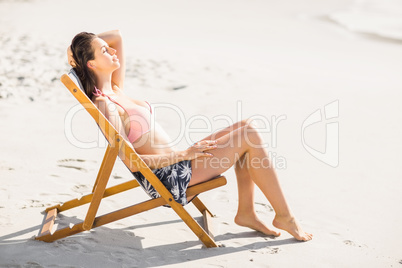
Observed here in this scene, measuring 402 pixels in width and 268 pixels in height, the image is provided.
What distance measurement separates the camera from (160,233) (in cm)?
389

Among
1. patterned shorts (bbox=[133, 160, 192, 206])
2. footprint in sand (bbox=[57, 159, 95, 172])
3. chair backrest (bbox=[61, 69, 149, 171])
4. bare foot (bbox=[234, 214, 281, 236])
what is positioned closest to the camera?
chair backrest (bbox=[61, 69, 149, 171])

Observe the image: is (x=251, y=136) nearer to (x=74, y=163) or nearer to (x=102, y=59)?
(x=102, y=59)

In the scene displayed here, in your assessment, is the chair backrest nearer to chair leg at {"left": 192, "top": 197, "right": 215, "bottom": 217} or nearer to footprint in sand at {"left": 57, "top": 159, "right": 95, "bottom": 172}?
chair leg at {"left": 192, "top": 197, "right": 215, "bottom": 217}

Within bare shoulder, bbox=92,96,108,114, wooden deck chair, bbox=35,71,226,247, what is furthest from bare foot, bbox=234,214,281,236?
bare shoulder, bbox=92,96,108,114

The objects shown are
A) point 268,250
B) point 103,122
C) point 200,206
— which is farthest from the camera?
point 200,206

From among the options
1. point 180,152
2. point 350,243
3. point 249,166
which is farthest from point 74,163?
point 350,243

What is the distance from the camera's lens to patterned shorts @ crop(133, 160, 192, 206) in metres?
3.56

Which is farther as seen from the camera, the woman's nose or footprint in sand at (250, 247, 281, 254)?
the woman's nose

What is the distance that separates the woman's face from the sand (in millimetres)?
1066

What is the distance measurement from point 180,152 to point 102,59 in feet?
2.62

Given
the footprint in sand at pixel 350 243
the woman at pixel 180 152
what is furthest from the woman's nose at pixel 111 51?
the footprint in sand at pixel 350 243

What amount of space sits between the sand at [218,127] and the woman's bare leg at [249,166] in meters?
0.16

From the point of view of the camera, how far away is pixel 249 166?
3730 millimetres

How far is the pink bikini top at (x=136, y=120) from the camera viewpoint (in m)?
3.69
